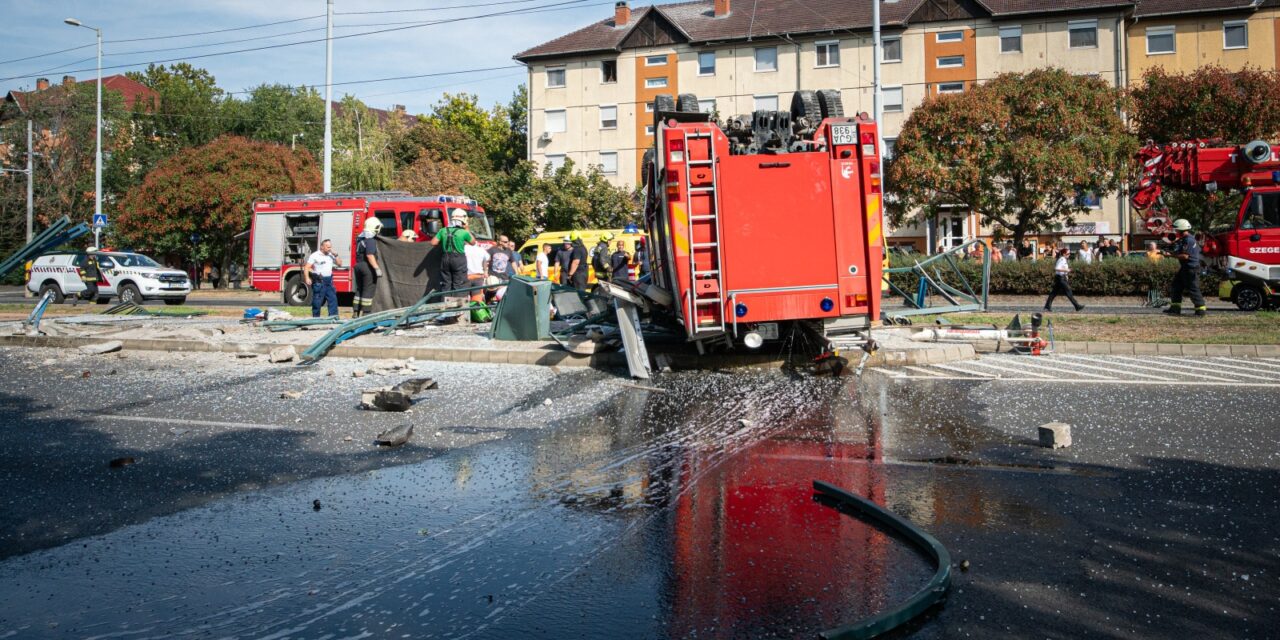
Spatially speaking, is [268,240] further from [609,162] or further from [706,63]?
[706,63]

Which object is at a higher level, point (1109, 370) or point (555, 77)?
point (555, 77)

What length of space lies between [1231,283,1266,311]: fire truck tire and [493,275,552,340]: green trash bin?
14789 millimetres

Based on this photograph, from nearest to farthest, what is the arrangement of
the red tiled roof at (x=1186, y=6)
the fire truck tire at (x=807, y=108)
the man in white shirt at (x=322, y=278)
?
the fire truck tire at (x=807, y=108), the man in white shirt at (x=322, y=278), the red tiled roof at (x=1186, y=6)

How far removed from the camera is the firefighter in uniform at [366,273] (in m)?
16.0

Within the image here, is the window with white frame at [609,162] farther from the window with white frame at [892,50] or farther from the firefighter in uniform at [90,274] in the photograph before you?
the firefighter in uniform at [90,274]

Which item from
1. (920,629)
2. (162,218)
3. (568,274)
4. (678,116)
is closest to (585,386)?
(678,116)

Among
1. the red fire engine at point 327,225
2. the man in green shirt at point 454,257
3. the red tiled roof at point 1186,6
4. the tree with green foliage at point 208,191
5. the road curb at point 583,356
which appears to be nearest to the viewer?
the road curb at point 583,356

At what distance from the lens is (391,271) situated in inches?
635

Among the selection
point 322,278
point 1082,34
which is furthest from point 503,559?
point 1082,34

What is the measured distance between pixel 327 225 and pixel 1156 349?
1864 centimetres

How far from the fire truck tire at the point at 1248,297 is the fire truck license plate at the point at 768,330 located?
45.0 ft

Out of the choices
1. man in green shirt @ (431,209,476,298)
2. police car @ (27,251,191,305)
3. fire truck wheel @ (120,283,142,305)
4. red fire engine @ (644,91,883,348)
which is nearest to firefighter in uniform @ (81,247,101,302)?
police car @ (27,251,191,305)

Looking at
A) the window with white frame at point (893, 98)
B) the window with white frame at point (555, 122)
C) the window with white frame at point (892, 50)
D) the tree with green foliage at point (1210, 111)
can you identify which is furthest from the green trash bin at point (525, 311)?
the window with white frame at point (555, 122)

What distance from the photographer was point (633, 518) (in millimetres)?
4977
